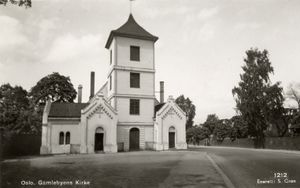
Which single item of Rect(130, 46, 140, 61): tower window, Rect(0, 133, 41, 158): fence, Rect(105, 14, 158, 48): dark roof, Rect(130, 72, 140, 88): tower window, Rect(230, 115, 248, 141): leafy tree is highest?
Rect(105, 14, 158, 48): dark roof

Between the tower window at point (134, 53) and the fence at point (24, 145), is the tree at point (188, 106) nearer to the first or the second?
the tower window at point (134, 53)

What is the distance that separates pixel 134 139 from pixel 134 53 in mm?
9306

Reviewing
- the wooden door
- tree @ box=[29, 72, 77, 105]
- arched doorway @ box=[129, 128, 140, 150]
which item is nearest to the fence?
the wooden door

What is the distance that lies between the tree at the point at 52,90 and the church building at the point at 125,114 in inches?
632

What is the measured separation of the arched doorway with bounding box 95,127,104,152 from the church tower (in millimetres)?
2017

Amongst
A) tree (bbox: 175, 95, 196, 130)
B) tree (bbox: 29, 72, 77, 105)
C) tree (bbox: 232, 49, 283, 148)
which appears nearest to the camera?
tree (bbox: 232, 49, 283, 148)

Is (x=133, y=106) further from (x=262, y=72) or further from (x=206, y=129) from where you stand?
(x=206, y=129)

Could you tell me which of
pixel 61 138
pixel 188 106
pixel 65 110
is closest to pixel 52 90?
pixel 65 110

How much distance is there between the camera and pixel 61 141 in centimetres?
2905

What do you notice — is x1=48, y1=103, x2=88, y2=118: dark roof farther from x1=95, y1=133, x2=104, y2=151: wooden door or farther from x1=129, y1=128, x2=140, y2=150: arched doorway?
x1=129, y1=128, x2=140, y2=150: arched doorway

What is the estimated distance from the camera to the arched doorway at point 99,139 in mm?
29302

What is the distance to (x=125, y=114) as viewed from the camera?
31500 mm

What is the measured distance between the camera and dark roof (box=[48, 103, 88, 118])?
29.8 metres

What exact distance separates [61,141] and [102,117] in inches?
179
